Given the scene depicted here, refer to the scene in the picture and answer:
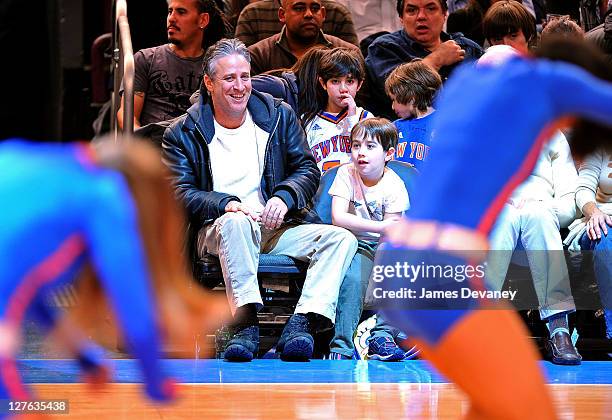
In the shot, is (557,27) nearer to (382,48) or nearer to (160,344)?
(382,48)

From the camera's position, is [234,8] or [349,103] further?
[234,8]

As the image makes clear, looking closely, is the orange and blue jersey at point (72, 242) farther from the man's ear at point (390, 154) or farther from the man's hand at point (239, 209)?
the man's ear at point (390, 154)

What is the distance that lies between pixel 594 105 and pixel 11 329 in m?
1.40

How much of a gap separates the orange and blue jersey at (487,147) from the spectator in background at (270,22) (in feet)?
14.0

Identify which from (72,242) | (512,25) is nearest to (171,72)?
(512,25)

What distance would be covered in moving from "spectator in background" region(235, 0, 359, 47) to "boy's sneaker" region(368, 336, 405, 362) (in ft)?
7.38

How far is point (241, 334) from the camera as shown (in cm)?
527

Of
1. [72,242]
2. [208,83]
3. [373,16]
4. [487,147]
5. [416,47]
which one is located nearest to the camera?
[72,242]

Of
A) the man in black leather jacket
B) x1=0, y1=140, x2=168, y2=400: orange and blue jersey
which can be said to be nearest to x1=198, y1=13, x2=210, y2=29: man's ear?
the man in black leather jacket

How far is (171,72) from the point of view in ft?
20.7

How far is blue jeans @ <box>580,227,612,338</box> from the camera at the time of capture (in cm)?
531

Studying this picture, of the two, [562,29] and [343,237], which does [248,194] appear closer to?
[343,237]

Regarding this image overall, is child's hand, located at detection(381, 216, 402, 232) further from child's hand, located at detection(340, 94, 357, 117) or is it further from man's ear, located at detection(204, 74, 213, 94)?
man's ear, located at detection(204, 74, 213, 94)

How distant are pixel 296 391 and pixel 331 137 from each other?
6.06 feet
